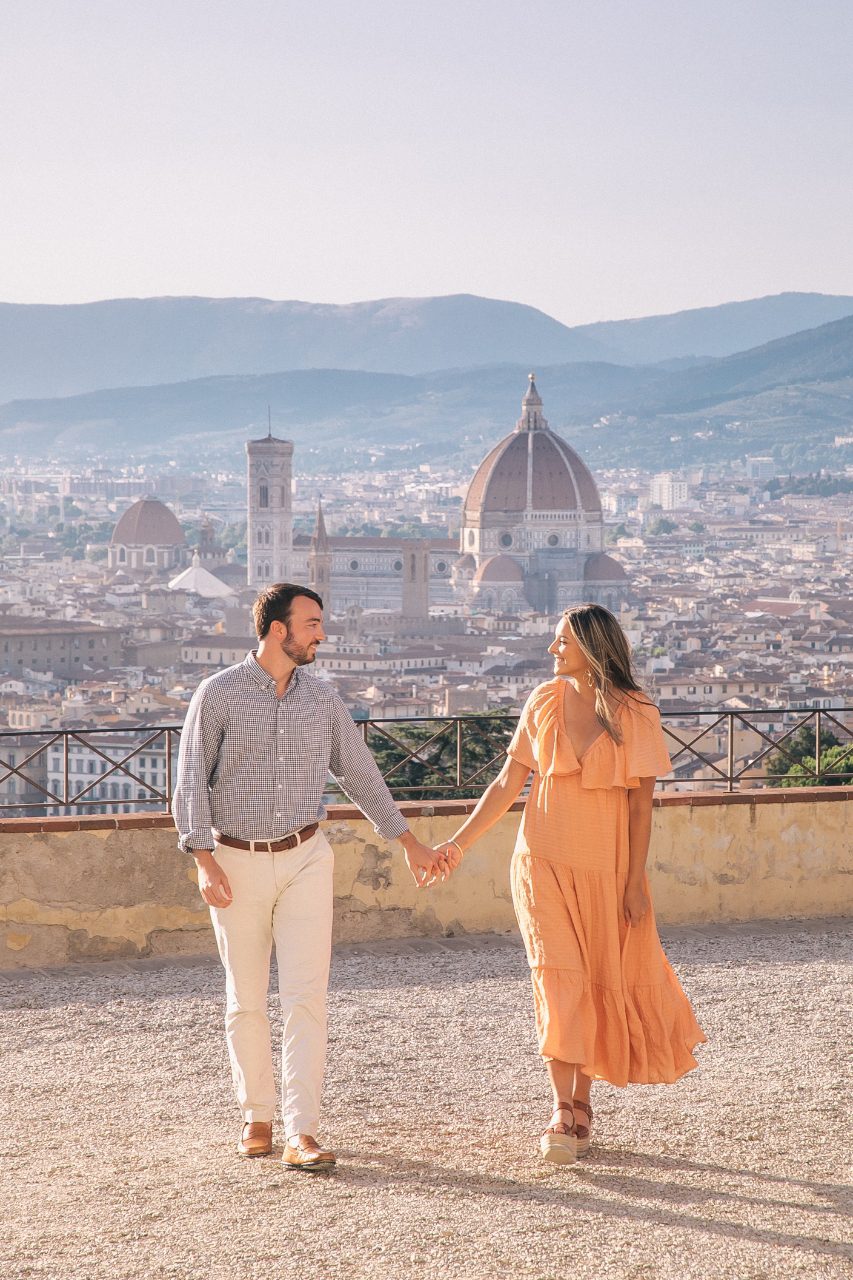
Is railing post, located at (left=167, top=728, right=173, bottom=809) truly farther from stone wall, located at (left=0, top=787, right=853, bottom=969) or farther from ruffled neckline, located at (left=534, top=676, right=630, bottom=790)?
ruffled neckline, located at (left=534, top=676, right=630, bottom=790)

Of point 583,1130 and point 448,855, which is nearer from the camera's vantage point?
point 583,1130

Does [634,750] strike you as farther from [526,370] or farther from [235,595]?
[526,370]

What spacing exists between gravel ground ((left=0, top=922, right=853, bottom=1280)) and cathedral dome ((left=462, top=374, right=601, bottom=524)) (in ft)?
267

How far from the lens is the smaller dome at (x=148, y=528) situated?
9931 centimetres

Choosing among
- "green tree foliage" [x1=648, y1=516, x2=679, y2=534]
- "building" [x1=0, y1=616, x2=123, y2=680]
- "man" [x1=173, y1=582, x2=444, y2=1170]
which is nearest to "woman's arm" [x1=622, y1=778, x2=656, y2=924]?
"man" [x1=173, y1=582, x2=444, y2=1170]

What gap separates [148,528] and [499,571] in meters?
26.2

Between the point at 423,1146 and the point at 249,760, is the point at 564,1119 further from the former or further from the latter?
the point at 249,760

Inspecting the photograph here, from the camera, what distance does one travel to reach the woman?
229 centimetres

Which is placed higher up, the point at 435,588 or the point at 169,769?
the point at 435,588

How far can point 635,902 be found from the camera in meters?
2.31

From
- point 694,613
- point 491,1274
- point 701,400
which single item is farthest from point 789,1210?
point 701,400

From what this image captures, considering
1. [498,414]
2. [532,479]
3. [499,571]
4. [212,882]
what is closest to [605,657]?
[212,882]

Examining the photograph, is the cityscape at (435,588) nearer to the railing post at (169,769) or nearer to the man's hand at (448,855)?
the railing post at (169,769)

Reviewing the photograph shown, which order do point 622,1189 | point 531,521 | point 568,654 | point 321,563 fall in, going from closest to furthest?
point 622,1189 → point 568,654 → point 321,563 → point 531,521
